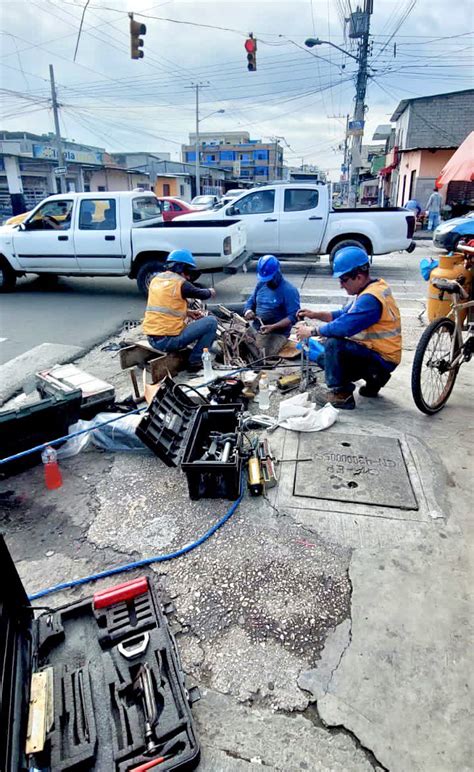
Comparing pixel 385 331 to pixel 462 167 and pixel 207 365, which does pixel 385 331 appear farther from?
pixel 462 167

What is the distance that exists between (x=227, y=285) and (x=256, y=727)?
31.3ft

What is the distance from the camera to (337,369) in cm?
436

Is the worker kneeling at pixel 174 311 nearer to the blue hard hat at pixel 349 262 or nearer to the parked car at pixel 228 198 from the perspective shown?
the blue hard hat at pixel 349 262

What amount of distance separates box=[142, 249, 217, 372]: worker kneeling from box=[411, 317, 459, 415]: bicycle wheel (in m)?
2.39

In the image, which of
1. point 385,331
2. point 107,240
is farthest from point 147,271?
point 385,331

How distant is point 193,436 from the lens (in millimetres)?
3543

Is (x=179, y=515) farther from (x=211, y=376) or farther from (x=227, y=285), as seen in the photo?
(x=227, y=285)

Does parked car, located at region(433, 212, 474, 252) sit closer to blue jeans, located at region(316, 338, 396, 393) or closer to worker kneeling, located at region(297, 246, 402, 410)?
worker kneeling, located at region(297, 246, 402, 410)

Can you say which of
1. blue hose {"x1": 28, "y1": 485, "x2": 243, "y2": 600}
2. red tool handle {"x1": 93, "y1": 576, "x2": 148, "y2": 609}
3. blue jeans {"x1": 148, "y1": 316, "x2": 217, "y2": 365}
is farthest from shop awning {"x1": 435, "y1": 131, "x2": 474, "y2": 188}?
red tool handle {"x1": 93, "y1": 576, "x2": 148, "y2": 609}

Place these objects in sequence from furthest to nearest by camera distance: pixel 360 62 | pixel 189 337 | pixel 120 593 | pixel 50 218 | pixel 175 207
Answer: pixel 360 62
pixel 175 207
pixel 50 218
pixel 189 337
pixel 120 593

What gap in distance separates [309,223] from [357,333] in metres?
7.41

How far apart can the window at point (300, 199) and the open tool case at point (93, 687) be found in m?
10.2

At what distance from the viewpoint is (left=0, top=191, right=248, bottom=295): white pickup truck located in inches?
336

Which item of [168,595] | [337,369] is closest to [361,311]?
[337,369]
